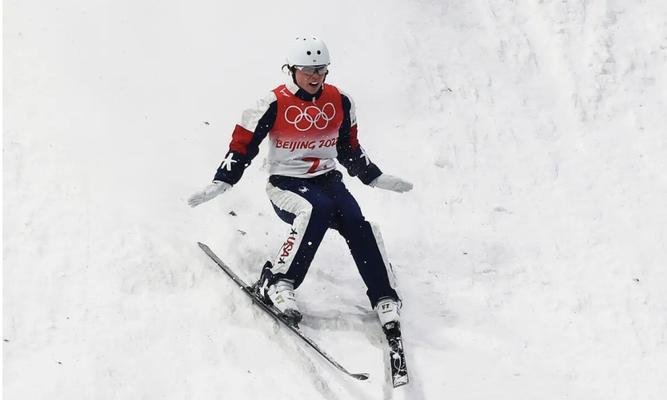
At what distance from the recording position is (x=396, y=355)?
18.5ft

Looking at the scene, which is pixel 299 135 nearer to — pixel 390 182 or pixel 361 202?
pixel 390 182

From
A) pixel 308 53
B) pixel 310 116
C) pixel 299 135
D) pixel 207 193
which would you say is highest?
pixel 308 53

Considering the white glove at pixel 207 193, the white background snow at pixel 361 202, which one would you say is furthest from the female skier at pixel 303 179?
the white background snow at pixel 361 202

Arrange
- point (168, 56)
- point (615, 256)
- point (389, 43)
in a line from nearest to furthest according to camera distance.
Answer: point (615, 256) → point (168, 56) → point (389, 43)

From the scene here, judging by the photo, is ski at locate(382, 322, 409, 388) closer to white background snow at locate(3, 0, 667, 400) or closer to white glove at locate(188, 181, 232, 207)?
white background snow at locate(3, 0, 667, 400)

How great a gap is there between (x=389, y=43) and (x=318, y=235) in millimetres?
4162

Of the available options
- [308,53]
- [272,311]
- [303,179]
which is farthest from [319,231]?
[308,53]

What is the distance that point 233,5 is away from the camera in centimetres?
966

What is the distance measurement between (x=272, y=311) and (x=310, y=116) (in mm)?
1416

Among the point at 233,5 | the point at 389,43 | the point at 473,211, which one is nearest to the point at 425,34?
the point at 389,43

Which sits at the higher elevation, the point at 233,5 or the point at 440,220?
the point at 233,5

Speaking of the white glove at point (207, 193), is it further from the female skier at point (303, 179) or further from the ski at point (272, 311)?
the ski at point (272, 311)

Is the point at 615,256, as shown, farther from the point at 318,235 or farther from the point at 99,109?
the point at 99,109

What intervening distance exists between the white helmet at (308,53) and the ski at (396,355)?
191cm
